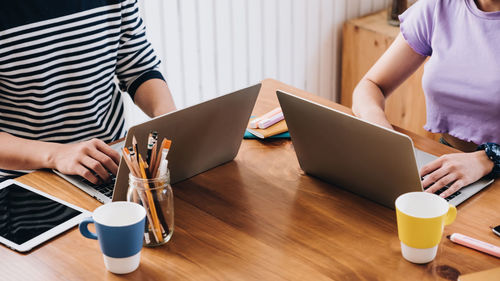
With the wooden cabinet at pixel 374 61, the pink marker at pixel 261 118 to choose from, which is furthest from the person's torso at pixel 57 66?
the wooden cabinet at pixel 374 61

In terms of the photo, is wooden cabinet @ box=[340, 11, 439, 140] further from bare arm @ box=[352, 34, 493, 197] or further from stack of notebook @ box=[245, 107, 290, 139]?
stack of notebook @ box=[245, 107, 290, 139]

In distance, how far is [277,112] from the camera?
59.9 inches

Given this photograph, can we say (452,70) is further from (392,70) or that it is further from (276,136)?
(276,136)

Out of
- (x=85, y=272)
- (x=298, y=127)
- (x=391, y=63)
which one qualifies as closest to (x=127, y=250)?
(x=85, y=272)

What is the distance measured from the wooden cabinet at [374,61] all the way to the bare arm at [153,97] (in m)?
1.44

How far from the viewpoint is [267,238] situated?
1.07 m

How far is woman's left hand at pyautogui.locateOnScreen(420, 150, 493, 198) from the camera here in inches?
46.7

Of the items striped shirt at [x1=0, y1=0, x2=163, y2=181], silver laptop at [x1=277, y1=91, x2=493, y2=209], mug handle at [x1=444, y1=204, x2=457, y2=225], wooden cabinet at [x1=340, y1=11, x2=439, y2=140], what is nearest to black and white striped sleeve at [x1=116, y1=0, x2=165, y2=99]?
striped shirt at [x1=0, y1=0, x2=163, y2=181]

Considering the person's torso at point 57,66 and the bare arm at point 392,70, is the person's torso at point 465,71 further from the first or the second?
the person's torso at point 57,66

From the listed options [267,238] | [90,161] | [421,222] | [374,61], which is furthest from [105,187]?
[374,61]

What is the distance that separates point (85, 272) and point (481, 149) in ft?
2.79

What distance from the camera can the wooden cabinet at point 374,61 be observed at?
2766 millimetres

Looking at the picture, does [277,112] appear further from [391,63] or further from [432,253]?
[432,253]

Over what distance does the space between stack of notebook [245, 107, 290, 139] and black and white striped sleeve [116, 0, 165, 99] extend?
1.12 ft
